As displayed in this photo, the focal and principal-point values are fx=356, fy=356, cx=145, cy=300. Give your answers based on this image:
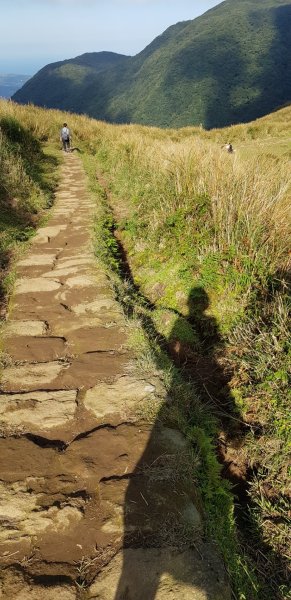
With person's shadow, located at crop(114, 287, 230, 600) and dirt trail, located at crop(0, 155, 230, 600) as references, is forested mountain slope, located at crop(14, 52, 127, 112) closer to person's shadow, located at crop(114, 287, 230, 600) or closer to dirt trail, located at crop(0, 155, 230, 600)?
dirt trail, located at crop(0, 155, 230, 600)

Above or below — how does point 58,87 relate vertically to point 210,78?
above

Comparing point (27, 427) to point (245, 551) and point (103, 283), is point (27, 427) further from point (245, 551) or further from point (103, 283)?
point (103, 283)

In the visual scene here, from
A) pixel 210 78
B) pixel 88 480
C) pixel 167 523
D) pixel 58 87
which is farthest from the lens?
pixel 58 87

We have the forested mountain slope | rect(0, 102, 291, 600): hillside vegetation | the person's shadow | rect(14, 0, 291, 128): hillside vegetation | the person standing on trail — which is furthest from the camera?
the forested mountain slope

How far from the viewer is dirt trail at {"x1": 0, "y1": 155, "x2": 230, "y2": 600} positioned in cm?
145

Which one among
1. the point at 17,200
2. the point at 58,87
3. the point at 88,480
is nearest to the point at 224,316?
the point at 88,480

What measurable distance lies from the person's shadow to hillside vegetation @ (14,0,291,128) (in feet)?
248

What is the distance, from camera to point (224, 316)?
3.54 meters

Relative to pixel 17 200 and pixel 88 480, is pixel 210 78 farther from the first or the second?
pixel 88 480

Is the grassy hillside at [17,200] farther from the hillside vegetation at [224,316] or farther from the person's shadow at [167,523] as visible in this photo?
the person's shadow at [167,523]

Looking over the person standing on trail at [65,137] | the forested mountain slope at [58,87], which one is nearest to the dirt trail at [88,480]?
the person standing on trail at [65,137]

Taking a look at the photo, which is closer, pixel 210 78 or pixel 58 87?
pixel 210 78

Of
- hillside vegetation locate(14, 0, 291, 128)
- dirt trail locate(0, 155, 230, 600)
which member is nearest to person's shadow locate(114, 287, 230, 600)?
dirt trail locate(0, 155, 230, 600)

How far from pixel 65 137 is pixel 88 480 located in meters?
13.3
